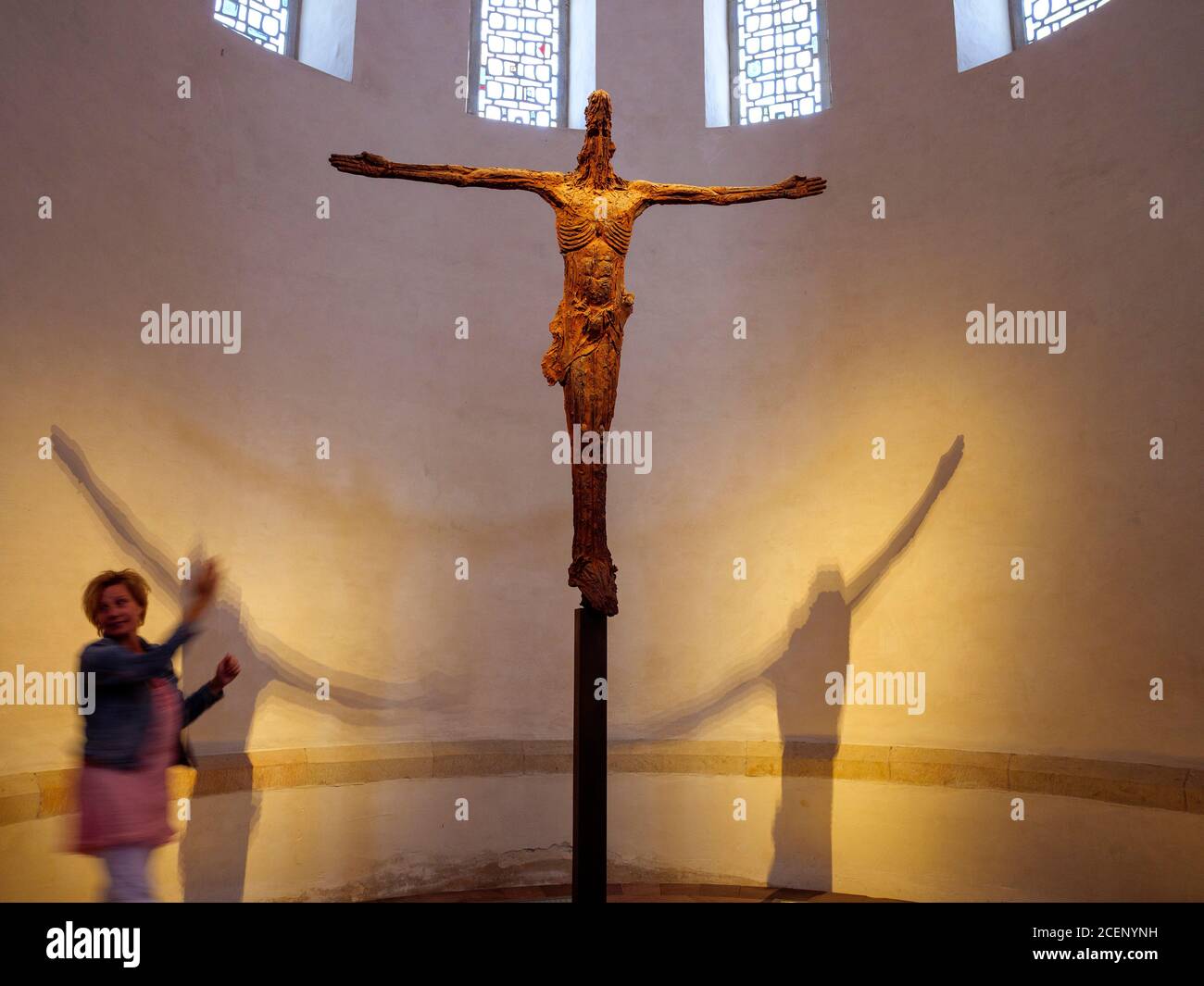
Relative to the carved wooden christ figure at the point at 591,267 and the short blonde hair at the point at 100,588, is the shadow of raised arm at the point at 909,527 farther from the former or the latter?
the short blonde hair at the point at 100,588

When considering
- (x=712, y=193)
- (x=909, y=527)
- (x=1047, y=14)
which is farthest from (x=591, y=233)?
(x=1047, y=14)

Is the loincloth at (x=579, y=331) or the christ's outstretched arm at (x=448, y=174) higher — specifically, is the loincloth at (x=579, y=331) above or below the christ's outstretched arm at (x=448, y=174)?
below

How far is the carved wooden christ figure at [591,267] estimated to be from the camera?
183 inches

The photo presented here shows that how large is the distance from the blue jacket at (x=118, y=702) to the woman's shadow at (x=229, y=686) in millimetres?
2437

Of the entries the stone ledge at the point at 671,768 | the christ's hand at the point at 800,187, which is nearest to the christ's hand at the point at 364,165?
the christ's hand at the point at 800,187

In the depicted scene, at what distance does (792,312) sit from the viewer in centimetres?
712

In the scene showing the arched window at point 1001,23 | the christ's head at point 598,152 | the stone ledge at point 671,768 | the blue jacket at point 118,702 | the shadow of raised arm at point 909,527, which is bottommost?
the stone ledge at point 671,768

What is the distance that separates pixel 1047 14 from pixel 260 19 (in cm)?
562

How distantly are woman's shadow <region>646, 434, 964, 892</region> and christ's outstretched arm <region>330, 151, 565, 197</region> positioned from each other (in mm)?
3329

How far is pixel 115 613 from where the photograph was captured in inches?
131

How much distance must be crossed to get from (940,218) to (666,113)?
2.23 m

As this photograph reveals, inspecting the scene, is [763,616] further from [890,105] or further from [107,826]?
[107,826]

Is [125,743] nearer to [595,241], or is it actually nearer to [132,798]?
[132,798]

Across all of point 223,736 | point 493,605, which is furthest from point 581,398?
point 223,736
